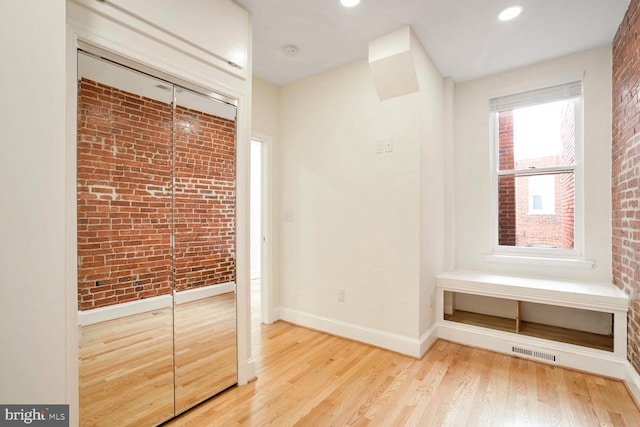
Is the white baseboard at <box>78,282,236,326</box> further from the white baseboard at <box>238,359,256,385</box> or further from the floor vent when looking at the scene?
the floor vent

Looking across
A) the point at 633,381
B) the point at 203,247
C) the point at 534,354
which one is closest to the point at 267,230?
the point at 203,247

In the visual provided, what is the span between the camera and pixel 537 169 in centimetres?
313

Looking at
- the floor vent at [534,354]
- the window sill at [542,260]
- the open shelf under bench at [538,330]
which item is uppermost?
the window sill at [542,260]

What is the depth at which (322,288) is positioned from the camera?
10.8 ft

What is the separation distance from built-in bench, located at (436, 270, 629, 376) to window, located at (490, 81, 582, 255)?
0.47 meters

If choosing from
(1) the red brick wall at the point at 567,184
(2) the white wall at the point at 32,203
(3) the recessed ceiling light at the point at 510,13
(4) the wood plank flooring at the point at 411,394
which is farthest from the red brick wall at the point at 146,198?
(1) the red brick wall at the point at 567,184

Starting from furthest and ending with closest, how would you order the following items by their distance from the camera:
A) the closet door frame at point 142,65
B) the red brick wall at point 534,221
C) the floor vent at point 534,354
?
the red brick wall at point 534,221, the floor vent at point 534,354, the closet door frame at point 142,65

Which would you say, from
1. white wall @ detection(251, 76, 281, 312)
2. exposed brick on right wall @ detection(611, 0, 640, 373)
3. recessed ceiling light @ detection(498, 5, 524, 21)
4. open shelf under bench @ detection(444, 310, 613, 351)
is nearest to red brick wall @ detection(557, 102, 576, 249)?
exposed brick on right wall @ detection(611, 0, 640, 373)

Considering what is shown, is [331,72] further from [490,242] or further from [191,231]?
[490,242]

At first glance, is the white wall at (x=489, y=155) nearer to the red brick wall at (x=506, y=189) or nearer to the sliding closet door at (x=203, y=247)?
the red brick wall at (x=506, y=189)

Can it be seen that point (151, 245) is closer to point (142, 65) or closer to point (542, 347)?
point (142, 65)

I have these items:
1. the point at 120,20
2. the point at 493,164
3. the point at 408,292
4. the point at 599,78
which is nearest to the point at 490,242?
the point at 493,164

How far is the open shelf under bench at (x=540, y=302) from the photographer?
7.63ft

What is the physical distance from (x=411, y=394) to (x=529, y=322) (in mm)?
1710
